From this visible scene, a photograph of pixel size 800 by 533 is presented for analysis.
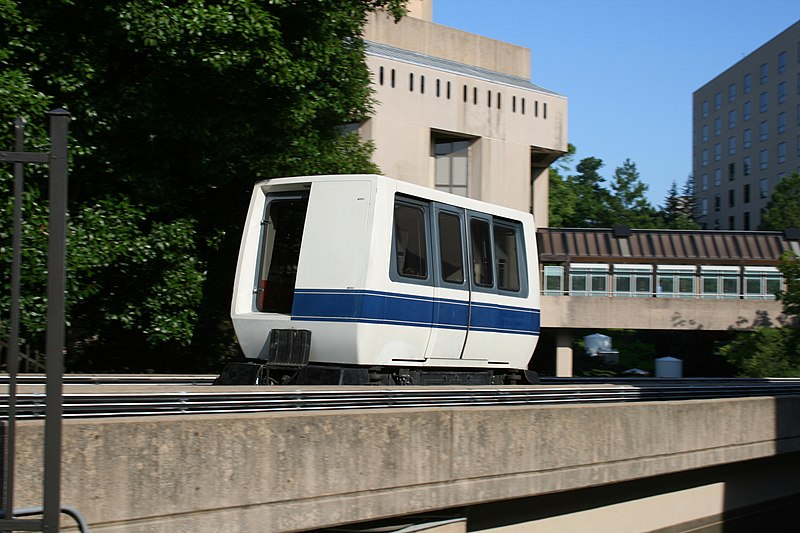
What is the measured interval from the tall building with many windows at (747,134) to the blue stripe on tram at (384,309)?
270 ft

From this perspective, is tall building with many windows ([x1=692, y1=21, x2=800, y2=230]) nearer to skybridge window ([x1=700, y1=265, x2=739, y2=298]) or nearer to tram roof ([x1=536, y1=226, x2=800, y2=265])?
tram roof ([x1=536, y1=226, x2=800, y2=265])

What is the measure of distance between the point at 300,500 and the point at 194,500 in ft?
2.70

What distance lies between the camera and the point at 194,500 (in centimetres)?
551

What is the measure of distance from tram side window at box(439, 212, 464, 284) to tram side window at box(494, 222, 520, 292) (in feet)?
2.76

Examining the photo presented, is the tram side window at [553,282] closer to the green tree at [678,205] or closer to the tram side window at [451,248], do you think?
the tram side window at [451,248]

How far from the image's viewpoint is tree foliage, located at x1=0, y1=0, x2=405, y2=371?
12.5 m

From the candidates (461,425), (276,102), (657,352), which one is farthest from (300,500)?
(657,352)

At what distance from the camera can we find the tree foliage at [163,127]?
41.0 ft

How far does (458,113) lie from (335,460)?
145 feet

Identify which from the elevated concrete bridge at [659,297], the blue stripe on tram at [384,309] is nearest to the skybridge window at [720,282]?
the elevated concrete bridge at [659,297]

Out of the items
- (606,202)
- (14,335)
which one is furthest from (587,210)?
(14,335)

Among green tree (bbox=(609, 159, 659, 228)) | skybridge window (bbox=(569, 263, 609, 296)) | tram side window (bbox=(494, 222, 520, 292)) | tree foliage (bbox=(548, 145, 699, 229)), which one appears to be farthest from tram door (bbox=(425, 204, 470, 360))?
green tree (bbox=(609, 159, 659, 228))

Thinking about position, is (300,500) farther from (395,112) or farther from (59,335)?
(395,112)

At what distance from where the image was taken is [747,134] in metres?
96.2
